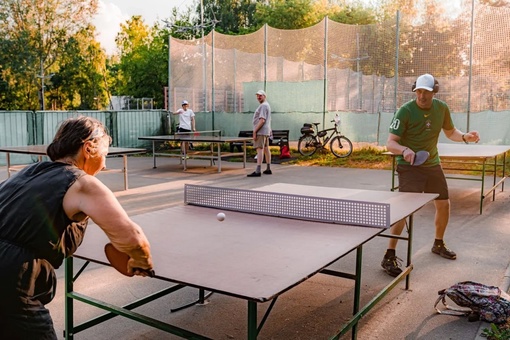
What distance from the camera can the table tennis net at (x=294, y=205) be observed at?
10.8 feet

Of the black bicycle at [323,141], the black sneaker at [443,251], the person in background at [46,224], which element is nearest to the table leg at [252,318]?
the person in background at [46,224]

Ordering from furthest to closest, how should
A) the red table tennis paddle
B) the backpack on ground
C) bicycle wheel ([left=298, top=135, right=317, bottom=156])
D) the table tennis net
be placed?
bicycle wheel ([left=298, top=135, right=317, bottom=156]) < the red table tennis paddle < the backpack on ground < the table tennis net

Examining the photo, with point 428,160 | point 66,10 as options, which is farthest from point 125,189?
point 66,10

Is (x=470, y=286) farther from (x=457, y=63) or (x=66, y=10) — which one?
(x=66, y=10)

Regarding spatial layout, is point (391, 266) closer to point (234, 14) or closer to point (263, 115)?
point (263, 115)

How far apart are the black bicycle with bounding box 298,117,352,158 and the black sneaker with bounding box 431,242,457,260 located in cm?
954

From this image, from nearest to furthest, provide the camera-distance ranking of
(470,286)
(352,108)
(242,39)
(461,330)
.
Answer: (461,330) < (470,286) < (352,108) < (242,39)

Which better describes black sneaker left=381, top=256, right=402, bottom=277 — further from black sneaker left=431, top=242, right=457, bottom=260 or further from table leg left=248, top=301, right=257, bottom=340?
table leg left=248, top=301, right=257, bottom=340

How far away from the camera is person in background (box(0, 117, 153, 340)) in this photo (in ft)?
6.06

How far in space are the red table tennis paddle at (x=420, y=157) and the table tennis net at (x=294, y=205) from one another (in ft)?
4.88

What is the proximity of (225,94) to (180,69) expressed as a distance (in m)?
2.22

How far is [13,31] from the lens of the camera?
34312 mm

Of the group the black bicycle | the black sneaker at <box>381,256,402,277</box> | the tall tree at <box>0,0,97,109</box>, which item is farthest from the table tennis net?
the tall tree at <box>0,0,97,109</box>

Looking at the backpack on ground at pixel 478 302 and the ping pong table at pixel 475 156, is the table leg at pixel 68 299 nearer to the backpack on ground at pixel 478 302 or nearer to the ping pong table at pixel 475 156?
the backpack on ground at pixel 478 302
